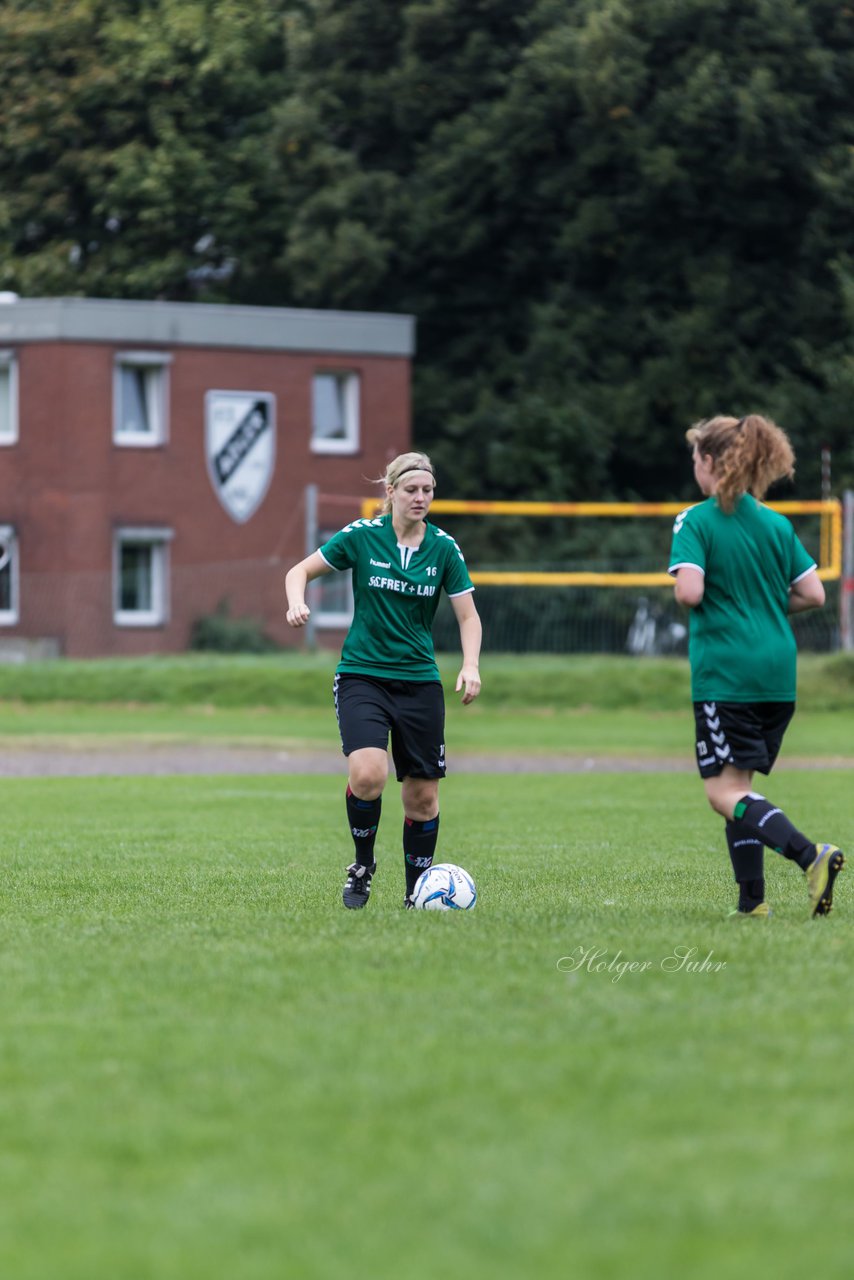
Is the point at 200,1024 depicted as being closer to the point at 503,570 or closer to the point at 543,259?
the point at 503,570

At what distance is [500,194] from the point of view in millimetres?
42844

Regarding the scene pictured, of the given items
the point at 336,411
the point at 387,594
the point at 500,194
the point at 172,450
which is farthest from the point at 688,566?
the point at 500,194

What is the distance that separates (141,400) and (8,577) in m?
4.30

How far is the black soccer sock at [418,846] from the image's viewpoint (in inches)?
363

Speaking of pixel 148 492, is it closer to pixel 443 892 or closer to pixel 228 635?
pixel 228 635

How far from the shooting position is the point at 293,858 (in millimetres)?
11711

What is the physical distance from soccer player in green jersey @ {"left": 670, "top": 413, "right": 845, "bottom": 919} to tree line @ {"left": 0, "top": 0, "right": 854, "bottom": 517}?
31583mm

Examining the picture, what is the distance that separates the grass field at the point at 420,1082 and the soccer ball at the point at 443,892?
0.59 ft

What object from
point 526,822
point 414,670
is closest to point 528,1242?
point 414,670

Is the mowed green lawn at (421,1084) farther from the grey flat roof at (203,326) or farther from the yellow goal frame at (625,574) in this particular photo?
the grey flat roof at (203,326)

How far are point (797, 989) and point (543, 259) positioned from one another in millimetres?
38970

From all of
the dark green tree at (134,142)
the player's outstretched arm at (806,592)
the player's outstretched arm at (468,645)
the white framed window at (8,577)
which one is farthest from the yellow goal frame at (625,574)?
the player's outstretched arm at (806,592)

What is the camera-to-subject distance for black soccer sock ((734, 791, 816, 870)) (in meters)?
7.97

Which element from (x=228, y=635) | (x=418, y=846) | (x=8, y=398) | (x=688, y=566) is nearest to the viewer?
(x=688, y=566)
